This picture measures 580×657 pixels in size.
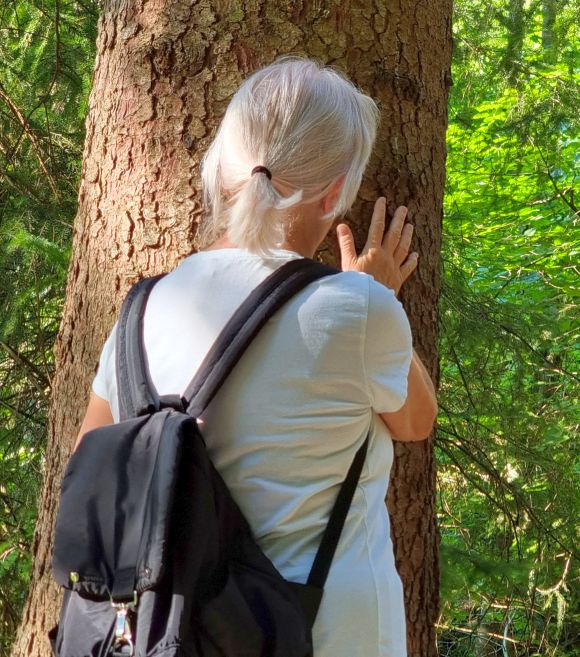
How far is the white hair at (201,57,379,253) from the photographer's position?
5.13 ft

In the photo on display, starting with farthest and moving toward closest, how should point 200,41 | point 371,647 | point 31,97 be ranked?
point 31,97 → point 200,41 → point 371,647

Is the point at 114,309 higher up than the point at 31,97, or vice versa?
the point at 31,97

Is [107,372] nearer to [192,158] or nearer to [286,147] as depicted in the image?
[286,147]

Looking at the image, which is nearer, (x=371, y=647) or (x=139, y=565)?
(x=139, y=565)

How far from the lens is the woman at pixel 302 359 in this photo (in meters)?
1.46

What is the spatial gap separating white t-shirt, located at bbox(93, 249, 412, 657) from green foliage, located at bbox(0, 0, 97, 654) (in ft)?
6.54

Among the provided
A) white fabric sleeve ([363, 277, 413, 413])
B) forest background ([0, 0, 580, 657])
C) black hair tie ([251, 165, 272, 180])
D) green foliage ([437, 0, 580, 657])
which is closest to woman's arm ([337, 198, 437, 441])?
white fabric sleeve ([363, 277, 413, 413])

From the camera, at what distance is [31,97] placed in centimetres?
384

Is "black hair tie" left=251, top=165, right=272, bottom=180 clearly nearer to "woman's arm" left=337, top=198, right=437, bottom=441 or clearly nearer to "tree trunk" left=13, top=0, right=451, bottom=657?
"woman's arm" left=337, top=198, right=437, bottom=441

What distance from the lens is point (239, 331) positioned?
147cm

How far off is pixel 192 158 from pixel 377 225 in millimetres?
531

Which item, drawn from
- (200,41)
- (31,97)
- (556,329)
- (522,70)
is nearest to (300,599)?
(200,41)

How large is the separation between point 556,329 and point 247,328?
3.81 m

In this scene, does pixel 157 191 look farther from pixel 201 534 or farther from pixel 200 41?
pixel 201 534
